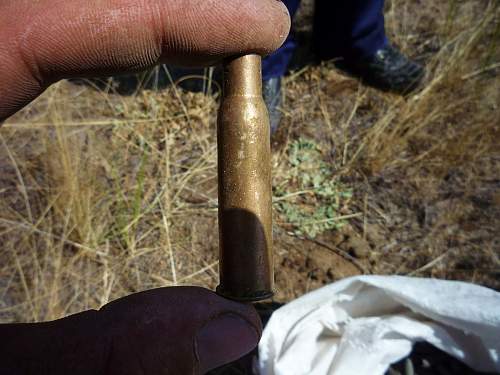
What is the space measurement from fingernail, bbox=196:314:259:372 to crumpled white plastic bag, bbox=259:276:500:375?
701mm

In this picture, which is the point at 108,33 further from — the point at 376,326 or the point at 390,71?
the point at 390,71

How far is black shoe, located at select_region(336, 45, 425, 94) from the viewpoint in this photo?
2.97 m

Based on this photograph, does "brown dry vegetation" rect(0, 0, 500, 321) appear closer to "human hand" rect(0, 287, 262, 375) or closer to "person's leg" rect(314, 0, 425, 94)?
"person's leg" rect(314, 0, 425, 94)

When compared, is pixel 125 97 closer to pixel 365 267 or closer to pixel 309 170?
pixel 309 170

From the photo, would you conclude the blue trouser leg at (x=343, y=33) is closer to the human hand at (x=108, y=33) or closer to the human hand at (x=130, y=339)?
the human hand at (x=108, y=33)

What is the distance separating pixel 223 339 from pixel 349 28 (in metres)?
2.45

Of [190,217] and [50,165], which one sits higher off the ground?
[50,165]

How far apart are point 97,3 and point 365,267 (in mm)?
1691

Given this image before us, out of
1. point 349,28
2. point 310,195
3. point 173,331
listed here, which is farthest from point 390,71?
point 173,331

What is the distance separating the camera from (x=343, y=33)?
3.05 m

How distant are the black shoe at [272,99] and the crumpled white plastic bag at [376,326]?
120cm

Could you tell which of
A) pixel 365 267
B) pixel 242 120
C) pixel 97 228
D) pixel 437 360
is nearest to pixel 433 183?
pixel 365 267

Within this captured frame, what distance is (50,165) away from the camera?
2535 mm

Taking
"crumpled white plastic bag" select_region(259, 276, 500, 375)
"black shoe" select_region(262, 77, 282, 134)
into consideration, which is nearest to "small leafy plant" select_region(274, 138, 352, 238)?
"black shoe" select_region(262, 77, 282, 134)
